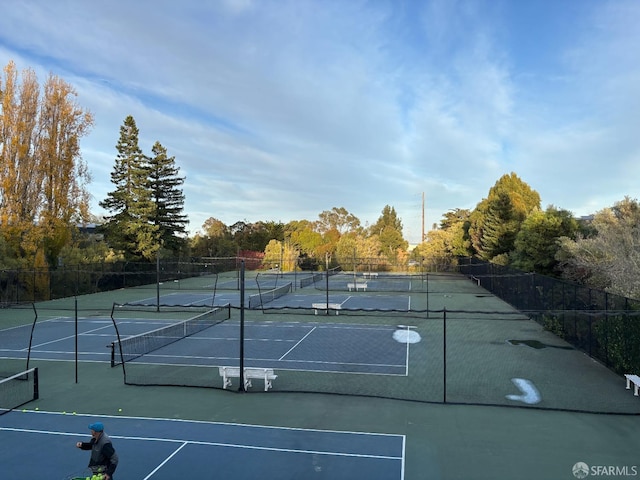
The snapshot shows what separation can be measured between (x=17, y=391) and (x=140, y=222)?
40.1 m

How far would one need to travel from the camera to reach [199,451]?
8.75 metres

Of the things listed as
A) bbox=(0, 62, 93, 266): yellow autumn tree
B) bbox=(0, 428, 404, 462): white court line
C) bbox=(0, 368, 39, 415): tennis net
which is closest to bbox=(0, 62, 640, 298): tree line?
bbox=(0, 62, 93, 266): yellow autumn tree

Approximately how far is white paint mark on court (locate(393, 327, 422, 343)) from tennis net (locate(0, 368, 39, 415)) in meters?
12.7

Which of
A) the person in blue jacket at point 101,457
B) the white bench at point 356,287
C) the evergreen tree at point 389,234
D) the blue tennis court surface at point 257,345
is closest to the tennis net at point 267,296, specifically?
the white bench at point 356,287

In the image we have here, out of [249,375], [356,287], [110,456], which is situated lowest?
[249,375]

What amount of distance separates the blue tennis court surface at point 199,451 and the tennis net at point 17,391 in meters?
0.97

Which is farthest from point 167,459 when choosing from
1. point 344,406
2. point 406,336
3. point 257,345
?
point 406,336

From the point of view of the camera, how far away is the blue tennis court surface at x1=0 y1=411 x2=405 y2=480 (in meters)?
7.91

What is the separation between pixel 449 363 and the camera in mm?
15477

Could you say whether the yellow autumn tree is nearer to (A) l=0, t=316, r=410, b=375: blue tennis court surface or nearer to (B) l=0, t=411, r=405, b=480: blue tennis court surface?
(A) l=0, t=316, r=410, b=375: blue tennis court surface

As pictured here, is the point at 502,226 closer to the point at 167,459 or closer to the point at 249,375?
the point at 249,375

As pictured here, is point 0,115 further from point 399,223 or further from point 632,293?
point 399,223

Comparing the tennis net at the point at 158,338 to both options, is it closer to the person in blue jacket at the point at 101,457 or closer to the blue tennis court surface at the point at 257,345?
the blue tennis court surface at the point at 257,345

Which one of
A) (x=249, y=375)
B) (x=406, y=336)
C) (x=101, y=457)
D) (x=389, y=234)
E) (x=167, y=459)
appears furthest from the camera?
(x=389, y=234)
